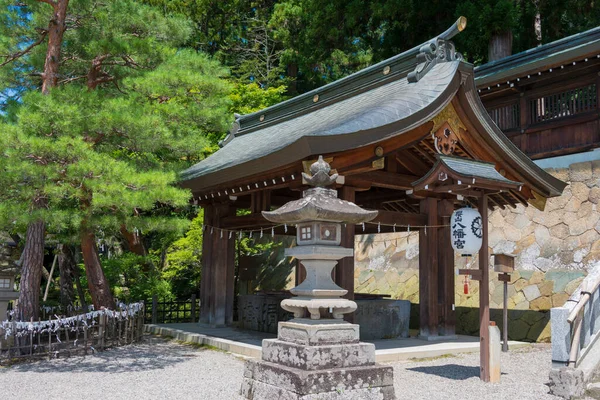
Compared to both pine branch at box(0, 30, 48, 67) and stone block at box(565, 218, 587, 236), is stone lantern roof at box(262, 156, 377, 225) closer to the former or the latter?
pine branch at box(0, 30, 48, 67)

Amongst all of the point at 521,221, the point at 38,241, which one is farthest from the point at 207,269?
the point at 521,221

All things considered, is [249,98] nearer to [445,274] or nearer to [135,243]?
[135,243]

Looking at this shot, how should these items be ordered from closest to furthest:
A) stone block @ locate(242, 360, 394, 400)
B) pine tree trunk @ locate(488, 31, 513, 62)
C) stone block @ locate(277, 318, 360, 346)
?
stone block @ locate(242, 360, 394, 400) < stone block @ locate(277, 318, 360, 346) < pine tree trunk @ locate(488, 31, 513, 62)

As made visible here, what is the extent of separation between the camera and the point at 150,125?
874cm

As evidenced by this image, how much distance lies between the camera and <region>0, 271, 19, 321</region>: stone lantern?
30.7ft

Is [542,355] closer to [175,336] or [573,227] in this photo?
[573,227]

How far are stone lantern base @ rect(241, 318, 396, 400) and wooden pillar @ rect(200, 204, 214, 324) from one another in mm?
6410

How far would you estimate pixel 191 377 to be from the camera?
25.3 ft

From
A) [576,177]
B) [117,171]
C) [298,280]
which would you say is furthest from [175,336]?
[576,177]

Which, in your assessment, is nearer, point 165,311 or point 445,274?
point 445,274

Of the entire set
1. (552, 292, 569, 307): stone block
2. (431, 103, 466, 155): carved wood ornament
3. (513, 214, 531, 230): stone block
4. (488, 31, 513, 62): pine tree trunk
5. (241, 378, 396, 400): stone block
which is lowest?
(241, 378, 396, 400): stone block

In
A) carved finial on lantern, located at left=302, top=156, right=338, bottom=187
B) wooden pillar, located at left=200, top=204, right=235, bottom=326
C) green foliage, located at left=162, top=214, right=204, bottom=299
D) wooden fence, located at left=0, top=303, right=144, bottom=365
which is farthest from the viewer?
green foliage, located at left=162, top=214, right=204, bottom=299

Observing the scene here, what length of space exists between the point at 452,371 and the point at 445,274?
2.98 m

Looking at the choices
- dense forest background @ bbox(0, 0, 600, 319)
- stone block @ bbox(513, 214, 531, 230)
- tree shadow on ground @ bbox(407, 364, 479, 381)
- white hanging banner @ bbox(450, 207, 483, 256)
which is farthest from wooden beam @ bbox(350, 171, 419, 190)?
stone block @ bbox(513, 214, 531, 230)
